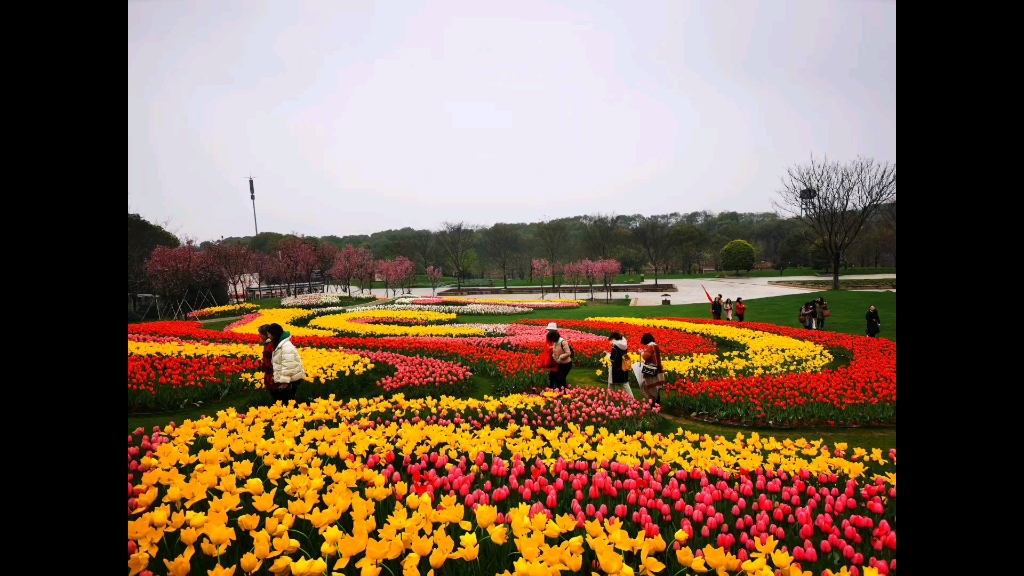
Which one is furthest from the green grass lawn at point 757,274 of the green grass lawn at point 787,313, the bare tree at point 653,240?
the green grass lawn at point 787,313

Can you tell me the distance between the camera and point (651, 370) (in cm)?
827

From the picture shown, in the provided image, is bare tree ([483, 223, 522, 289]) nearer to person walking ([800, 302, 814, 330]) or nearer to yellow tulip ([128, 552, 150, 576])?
person walking ([800, 302, 814, 330])

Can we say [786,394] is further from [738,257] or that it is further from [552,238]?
[738,257]

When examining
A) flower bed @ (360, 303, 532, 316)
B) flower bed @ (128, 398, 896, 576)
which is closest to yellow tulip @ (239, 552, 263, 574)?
flower bed @ (128, 398, 896, 576)

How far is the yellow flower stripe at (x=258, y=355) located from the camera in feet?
29.1

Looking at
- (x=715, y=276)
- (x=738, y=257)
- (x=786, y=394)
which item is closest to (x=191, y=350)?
(x=786, y=394)

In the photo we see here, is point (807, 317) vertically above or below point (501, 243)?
below

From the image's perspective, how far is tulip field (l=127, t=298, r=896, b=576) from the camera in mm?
2445

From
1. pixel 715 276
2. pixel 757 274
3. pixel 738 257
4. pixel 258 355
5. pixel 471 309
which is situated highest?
pixel 738 257

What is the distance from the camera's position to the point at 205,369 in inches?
353

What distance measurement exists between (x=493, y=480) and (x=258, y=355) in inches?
352

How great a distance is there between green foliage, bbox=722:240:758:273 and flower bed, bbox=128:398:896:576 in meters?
72.2
